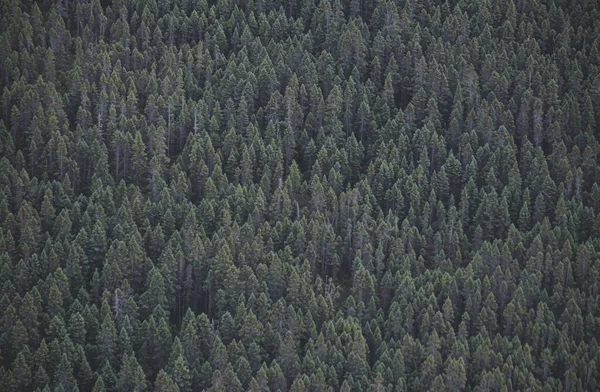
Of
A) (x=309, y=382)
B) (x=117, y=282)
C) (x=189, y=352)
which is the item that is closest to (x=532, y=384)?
(x=309, y=382)

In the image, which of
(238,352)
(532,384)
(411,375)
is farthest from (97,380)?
(532,384)

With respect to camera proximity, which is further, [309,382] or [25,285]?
[25,285]

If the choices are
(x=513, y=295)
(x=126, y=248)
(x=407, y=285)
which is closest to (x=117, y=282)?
(x=126, y=248)

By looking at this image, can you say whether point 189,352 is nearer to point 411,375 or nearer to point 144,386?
point 144,386

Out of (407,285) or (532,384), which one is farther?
(407,285)

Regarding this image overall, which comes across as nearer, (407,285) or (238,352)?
(238,352)

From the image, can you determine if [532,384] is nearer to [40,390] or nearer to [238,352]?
[238,352]

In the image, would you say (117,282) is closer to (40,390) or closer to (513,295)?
(40,390)
